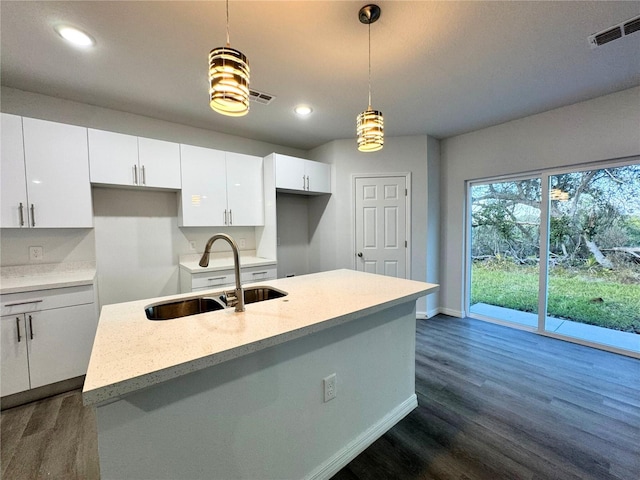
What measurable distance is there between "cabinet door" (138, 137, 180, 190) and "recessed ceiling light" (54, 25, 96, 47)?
3.20 feet

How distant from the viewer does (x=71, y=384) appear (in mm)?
2340

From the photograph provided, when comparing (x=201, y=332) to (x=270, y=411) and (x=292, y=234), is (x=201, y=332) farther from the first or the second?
(x=292, y=234)

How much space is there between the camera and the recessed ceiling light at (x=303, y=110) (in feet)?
9.58

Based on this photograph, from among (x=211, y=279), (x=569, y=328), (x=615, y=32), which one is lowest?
(x=569, y=328)

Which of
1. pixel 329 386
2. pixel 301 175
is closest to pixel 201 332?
pixel 329 386

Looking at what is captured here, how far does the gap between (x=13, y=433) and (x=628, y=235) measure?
5501 millimetres

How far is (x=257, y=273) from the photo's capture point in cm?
337

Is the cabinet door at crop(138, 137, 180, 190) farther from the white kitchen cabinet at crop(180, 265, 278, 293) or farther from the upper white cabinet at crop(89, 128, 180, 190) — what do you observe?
the white kitchen cabinet at crop(180, 265, 278, 293)

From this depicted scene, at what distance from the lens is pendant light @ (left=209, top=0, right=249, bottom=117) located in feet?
3.74

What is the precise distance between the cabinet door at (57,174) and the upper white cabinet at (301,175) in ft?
6.35

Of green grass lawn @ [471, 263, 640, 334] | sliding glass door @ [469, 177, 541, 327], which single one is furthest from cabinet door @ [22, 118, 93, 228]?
green grass lawn @ [471, 263, 640, 334]

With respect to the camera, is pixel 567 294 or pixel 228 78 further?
pixel 567 294

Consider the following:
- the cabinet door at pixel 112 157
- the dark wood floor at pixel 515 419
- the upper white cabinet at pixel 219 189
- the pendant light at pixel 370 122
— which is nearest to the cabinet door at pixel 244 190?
the upper white cabinet at pixel 219 189

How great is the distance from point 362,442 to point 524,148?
12.0 ft
